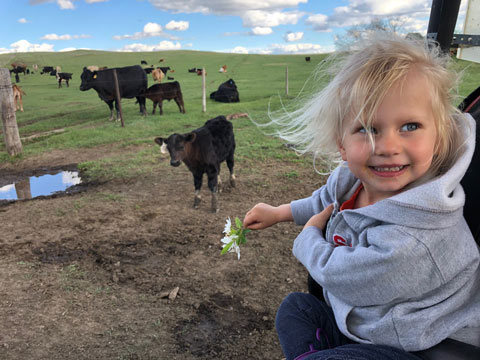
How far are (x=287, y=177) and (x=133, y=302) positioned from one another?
3777 millimetres

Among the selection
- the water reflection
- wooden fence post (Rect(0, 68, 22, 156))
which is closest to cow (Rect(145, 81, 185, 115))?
wooden fence post (Rect(0, 68, 22, 156))

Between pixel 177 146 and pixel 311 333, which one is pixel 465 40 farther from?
pixel 177 146

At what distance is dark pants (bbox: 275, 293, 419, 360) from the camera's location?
1279mm

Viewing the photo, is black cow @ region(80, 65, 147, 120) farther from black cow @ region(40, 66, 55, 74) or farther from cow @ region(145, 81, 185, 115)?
black cow @ region(40, 66, 55, 74)

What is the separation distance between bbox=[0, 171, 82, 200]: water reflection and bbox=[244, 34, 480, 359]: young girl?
238 inches

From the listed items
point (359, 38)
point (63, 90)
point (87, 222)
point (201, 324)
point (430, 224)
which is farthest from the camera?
point (63, 90)

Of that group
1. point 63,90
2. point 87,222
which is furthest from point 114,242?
point 63,90

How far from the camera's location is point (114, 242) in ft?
13.9

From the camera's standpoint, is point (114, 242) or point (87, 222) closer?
point (114, 242)

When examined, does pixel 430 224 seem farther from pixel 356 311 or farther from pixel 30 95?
pixel 30 95

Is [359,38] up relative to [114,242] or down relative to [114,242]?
up

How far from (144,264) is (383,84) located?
10.4ft

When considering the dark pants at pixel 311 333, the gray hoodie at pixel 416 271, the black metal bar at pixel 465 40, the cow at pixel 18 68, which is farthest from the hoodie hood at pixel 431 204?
the cow at pixel 18 68

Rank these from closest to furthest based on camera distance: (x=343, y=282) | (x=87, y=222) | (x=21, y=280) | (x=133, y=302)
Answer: (x=343, y=282) < (x=133, y=302) < (x=21, y=280) < (x=87, y=222)
